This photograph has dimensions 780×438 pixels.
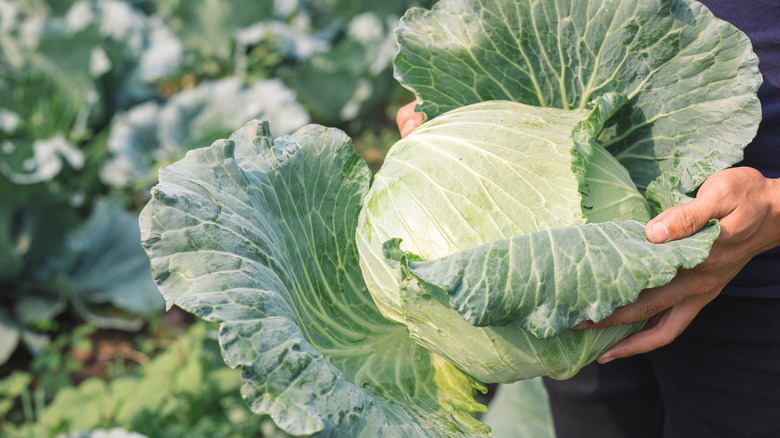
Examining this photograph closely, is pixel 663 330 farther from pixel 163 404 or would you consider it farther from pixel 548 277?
pixel 163 404

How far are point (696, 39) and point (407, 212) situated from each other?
0.85 meters

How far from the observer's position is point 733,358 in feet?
5.95

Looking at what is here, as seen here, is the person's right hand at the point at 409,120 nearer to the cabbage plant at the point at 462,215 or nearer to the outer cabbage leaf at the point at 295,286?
the cabbage plant at the point at 462,215

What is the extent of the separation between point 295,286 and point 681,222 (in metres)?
0.89

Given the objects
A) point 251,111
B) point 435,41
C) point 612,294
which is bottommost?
point 251,111

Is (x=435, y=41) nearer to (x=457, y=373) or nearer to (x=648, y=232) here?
(x=648, y=232)

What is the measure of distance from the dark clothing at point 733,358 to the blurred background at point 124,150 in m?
1.70

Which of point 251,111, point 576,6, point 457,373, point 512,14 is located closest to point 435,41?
point 512,14

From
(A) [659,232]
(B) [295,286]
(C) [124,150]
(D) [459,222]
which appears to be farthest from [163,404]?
(C) [124,150]

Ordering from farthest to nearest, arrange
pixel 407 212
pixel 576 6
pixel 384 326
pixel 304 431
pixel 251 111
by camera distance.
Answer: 1. pixel 251 111
2. pixel 384 326
3. pixel 576 6
4. pixel 407 212
5. pixel 304 431

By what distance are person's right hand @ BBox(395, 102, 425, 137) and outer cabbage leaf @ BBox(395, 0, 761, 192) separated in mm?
68

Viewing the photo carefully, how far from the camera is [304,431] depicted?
47.0 inches

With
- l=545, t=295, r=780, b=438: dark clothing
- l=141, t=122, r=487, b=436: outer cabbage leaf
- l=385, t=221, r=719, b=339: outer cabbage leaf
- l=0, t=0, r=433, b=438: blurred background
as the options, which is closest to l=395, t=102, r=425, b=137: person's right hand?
l=141, t=122, r=487, b=436: outer cabbage leaf

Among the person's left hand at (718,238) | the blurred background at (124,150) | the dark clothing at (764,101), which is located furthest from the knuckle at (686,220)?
the blurred background at (124,150)
